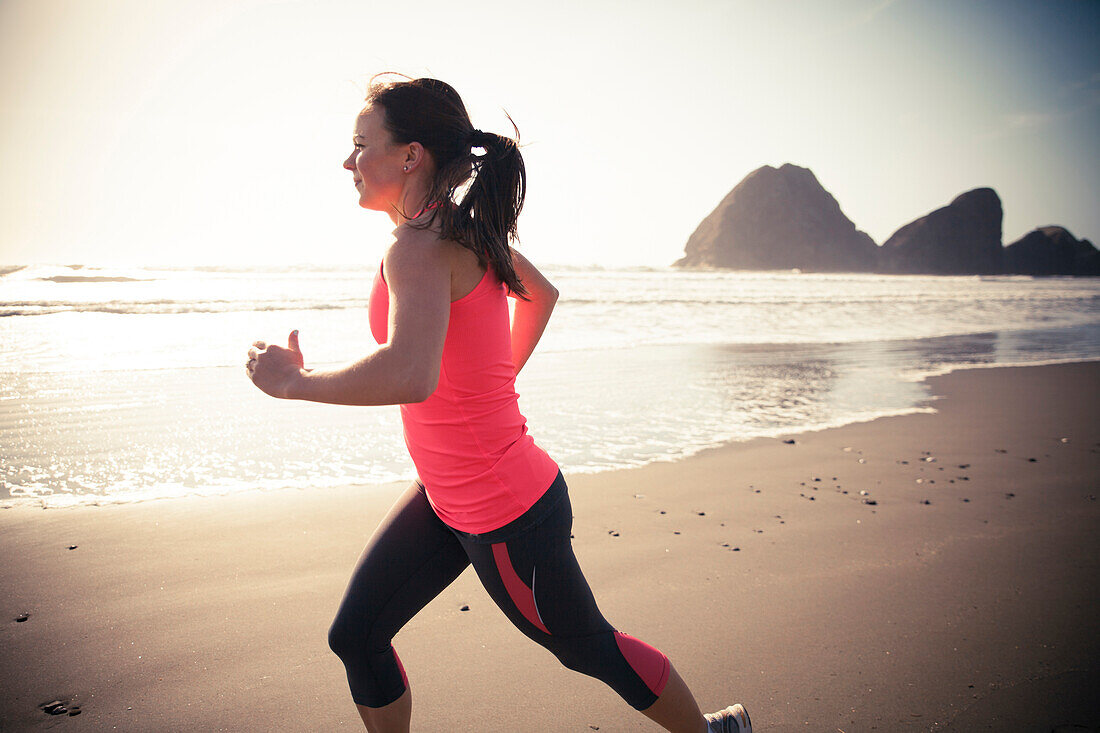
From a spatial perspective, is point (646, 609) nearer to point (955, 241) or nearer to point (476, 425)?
point (476, 425)

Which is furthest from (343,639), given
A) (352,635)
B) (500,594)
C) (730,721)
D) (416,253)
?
(730,721)

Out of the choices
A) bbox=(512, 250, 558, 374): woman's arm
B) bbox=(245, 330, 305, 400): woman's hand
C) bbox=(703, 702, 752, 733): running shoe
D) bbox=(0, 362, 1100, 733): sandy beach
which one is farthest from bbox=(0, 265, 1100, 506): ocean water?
bbox=(245, 330, 305, 400): woman's hand

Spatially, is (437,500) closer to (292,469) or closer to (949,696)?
(949,696)

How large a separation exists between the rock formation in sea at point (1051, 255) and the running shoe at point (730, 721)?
122587 millimetres

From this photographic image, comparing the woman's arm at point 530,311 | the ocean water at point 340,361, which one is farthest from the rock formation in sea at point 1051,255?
the woman's arm at point 530,311

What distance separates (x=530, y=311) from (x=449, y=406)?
1.86 feet

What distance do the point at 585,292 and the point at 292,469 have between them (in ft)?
67.1

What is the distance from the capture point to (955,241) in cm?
11275

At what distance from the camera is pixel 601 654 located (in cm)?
159

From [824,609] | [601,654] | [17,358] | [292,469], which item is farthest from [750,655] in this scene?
[17,358]

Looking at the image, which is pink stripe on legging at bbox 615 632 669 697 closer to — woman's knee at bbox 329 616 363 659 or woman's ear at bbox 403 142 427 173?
woman's knee at bbox 329 616 363 659

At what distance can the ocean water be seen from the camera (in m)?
4.93

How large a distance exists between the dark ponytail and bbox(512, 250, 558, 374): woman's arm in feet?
0.94

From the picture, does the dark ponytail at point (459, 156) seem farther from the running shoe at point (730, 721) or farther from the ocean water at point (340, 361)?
the ocean water at point (340, 361)
